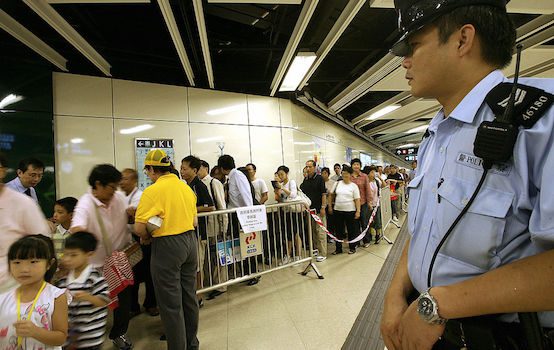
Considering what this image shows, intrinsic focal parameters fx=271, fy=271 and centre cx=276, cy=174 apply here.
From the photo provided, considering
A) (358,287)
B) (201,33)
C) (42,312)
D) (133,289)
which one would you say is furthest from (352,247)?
(42,312)

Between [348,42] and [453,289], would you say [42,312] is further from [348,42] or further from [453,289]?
[348,42]

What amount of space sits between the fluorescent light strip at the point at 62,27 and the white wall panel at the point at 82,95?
0.40m

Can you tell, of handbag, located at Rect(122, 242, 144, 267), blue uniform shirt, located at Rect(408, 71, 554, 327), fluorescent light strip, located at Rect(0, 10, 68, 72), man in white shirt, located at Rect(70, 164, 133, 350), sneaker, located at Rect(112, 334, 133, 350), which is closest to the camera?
blue uniform shirt, located at Rect(408, 71, 554, 327)

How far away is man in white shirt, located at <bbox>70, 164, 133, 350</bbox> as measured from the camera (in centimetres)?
229

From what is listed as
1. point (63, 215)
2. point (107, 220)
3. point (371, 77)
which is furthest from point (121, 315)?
point (371, 77)

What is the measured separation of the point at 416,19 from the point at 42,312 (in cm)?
221

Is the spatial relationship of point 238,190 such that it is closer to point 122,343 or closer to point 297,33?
point 122,343

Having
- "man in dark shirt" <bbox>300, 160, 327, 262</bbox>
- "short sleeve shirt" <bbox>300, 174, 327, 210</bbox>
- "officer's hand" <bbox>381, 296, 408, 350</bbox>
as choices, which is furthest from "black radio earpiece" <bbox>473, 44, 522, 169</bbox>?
"short sleeve shirt" <bbox>300, 174, 327, 210</bbox>

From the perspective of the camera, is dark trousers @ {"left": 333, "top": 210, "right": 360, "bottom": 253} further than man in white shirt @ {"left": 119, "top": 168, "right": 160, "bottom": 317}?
Yes

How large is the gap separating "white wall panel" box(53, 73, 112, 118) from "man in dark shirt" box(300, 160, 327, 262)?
4.13m

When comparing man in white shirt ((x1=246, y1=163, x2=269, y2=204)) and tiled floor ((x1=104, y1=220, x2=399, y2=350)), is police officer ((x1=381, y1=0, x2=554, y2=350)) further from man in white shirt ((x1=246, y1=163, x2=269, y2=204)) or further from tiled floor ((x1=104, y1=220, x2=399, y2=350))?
man in white shirt ((x1=246, y1=163, x2=269, y2=204))

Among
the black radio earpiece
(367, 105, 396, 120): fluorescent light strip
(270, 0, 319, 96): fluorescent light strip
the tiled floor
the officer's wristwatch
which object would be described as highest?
(367, 105, 396, 120): fluorescent light strip

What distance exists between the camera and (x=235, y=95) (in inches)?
266

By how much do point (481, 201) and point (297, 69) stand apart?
5.19 metres
